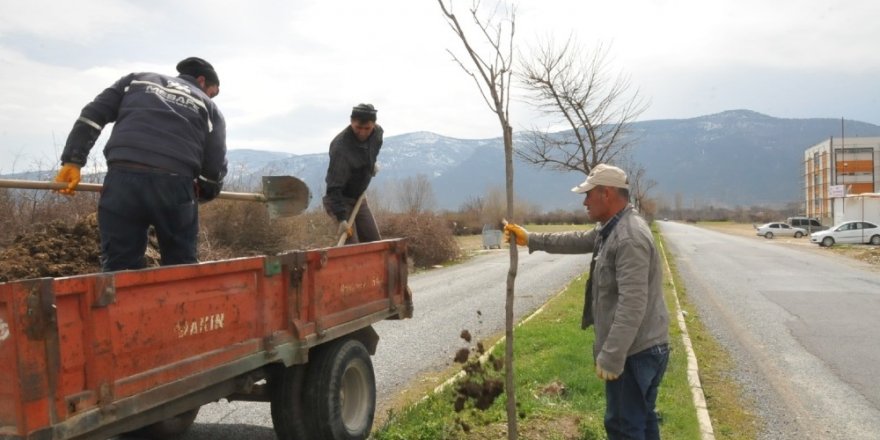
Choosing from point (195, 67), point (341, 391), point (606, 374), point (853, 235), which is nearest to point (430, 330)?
point (341, 391)

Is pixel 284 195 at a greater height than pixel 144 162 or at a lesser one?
lesser

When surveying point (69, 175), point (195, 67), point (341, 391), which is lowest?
point (341, 391)

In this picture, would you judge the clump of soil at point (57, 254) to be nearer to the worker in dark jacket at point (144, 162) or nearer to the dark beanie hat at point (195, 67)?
the dark beanie hat at point (195, 67)

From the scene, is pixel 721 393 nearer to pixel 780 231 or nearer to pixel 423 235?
pixel 423 235

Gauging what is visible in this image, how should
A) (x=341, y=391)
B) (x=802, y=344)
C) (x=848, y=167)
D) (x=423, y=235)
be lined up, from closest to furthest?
(x=341, y=391), (x=802, y=344), (x=423, y=235), (x=848, y=167)

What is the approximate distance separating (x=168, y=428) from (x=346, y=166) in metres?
2.50

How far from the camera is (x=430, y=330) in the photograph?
37.8 feet

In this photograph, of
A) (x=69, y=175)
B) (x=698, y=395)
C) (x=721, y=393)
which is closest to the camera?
(x=69, y=175)

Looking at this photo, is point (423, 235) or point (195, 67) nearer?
point (195, 67)

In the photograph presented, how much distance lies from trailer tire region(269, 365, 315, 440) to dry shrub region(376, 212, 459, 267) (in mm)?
23688

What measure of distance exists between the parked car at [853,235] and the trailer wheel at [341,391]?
45.4 metres

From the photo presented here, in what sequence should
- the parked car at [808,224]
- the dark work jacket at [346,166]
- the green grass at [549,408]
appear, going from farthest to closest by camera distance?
1. the parked car at [808,224]
2. the dark work jacket at [346,166]
3. the green grass at [549,408]

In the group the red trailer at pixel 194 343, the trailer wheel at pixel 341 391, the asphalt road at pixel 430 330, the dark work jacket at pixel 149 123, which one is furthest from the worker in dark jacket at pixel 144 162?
the asphalt road at pixel 430 330

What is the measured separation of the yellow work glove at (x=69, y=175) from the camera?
4.02 meters
